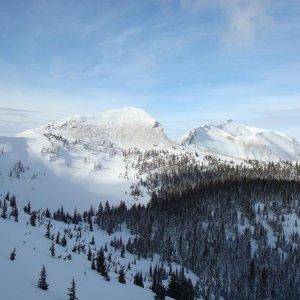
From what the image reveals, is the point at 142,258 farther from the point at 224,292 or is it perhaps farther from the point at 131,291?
the point at 131,291

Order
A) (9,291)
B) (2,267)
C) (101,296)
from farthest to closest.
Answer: (101,296)
(2,267)
(9,291)

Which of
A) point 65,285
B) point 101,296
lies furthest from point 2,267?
point 101,296

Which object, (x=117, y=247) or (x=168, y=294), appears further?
(x=117, y=247)

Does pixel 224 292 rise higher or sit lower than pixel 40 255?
lower

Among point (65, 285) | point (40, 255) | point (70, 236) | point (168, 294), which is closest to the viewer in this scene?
point (65, 285)

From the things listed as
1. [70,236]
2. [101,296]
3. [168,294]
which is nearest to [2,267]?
[101,296]

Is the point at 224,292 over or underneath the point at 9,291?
underneath

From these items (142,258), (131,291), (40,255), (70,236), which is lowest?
(142,258)

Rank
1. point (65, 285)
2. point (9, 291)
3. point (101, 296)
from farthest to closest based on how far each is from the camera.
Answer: point (101, 296) < point (65, 285) < point (9, 291)

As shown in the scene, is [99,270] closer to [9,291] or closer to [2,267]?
[2,267]
